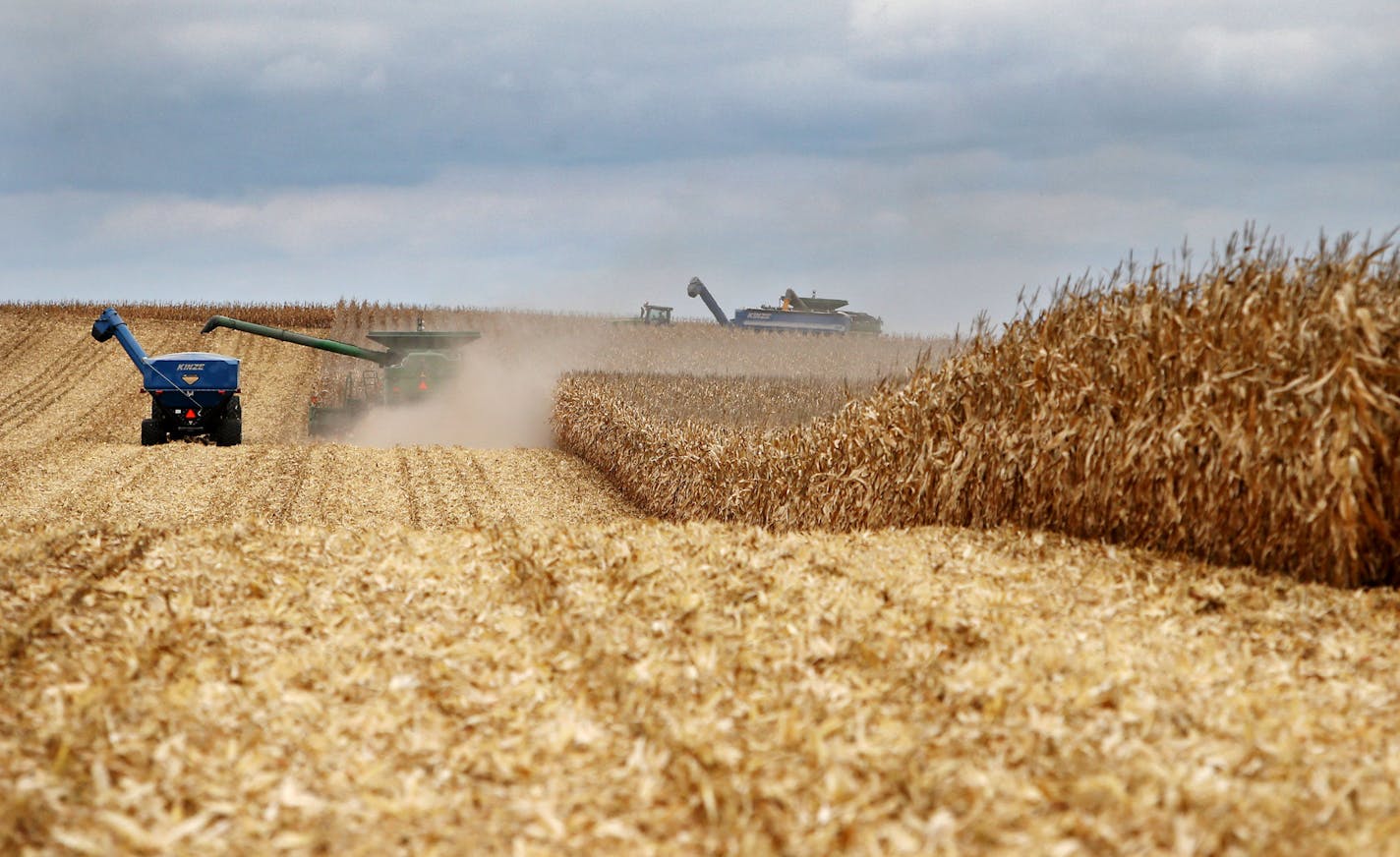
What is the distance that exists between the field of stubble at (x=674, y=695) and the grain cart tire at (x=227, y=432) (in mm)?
14604

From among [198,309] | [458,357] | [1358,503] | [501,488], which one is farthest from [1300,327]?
[198,309]

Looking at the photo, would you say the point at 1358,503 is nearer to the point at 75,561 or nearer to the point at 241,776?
the point at 241,776

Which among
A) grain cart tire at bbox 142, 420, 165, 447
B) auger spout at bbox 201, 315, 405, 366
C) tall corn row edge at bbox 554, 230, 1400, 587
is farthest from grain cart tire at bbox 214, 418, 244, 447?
tall corn row edge at bbox 554, 230, 1400, 587

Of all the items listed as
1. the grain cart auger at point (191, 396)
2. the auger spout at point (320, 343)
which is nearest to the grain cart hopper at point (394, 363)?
the auger spout at point (320, 343)

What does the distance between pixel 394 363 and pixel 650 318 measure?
60.1 feet

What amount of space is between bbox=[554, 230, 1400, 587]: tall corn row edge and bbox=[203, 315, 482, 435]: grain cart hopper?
1618 centimetres

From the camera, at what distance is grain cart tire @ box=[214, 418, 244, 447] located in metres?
22.6

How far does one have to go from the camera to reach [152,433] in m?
22.4

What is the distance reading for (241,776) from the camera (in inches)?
174

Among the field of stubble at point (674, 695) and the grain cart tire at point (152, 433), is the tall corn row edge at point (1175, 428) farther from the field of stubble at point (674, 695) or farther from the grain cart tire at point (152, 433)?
the grain cart tire at point (152, 433)

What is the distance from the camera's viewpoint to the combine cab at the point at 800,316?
42.5 meters

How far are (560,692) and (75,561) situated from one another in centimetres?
416

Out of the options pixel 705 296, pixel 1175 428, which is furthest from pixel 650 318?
pixel 1175 428

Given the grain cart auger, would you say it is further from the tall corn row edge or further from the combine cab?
the combine cab
